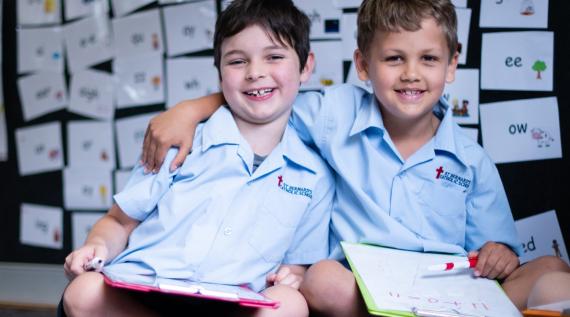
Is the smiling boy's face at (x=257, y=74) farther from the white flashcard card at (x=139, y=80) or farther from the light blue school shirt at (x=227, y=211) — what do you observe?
the white flashcard card at (x=139, y=80)

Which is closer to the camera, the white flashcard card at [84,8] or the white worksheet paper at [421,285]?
the white worksheet paper at [421,285]

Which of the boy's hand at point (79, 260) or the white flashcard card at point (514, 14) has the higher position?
the white flashcard card at point (514, 14)

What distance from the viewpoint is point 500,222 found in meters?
1.12

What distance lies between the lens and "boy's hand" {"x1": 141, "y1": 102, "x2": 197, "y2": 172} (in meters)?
1.10

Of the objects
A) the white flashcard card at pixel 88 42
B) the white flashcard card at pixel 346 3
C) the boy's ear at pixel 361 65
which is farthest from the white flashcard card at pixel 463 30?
the white flashcard card at pixel 88 42

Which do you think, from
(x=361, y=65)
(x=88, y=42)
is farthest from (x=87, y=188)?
(x=361, y=65)

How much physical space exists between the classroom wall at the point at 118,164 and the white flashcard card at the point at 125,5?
0.6 inches

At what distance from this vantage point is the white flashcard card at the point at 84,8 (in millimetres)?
1646

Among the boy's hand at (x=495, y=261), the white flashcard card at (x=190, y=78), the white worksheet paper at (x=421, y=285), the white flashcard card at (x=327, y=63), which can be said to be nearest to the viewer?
the white worksheet paper at (x=421, y=285)

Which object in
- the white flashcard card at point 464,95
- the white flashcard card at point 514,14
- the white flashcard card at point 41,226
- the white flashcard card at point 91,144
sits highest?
the white flashcard card at point 514,14

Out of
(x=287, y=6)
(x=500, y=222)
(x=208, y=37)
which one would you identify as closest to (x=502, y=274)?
(x=500, y=222)

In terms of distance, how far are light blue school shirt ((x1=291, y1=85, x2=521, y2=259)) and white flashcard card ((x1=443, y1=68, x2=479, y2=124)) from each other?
271 mm

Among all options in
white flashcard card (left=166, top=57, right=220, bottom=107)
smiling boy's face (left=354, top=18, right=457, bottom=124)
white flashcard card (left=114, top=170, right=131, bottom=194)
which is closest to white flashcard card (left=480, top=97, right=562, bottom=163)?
smiling boy's face (left=354, top=18, right=457, bottom=124)

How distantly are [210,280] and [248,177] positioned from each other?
0.70 ft
